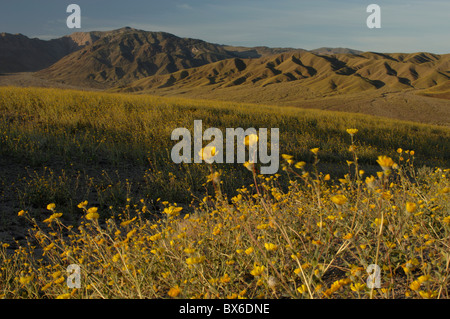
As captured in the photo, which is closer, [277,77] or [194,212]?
[194,212]

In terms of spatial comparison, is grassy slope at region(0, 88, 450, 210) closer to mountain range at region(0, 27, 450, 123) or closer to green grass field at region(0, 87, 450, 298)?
green grass field at region(0, 87, 450, 298)

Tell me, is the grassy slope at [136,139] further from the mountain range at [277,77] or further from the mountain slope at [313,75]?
the mountain slope at [313,75]

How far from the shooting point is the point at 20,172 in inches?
225

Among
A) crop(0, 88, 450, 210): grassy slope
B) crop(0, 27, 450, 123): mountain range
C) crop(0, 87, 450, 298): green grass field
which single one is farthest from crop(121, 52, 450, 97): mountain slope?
crop(0, 87, 450, 298): green grass field

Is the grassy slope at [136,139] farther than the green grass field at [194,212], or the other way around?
the grassy slope at [136,139]

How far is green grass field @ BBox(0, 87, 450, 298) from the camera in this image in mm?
1821

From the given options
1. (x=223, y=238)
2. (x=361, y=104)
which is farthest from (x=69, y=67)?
(x=223, y=238)

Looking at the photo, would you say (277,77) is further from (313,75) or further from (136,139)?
(136,139)

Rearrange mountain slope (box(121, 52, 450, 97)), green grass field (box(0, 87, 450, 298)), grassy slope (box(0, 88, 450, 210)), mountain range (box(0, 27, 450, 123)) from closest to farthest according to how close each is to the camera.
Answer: green grass field (box(0, 87, 450, 298)) → grassy slope (box(0, 88, 450, 210)) → mountain range (box(0, 27, 450, 123)) → mountain slope (box(121, 52, 450, 97))

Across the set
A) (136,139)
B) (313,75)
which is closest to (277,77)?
(313,75)

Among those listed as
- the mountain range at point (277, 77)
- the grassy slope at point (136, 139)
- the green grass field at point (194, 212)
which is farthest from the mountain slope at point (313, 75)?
the green grass field at point (194, 212)

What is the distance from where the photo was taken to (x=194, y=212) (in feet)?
15.6

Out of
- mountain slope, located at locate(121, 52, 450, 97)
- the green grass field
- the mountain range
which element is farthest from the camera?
mountain slope, located at locate(121, 52, 450, 97)

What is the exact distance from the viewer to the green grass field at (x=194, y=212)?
1821 mm
